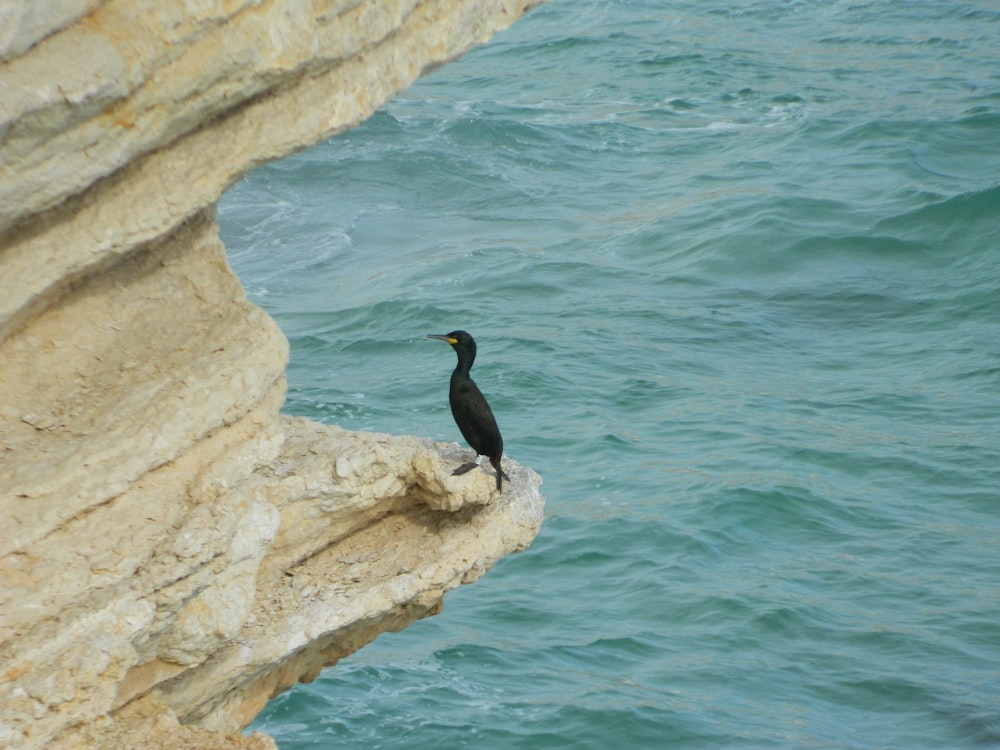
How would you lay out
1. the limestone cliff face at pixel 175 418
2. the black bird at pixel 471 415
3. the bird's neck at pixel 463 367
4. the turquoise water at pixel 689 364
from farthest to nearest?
the turquoise water at pixel 689 364 < the bird's neck at pixel 463 367 < the black bird at pixel 471 415 < the limestone cliff face at pixel 175 418

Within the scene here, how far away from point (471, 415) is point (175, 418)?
257 centimetres

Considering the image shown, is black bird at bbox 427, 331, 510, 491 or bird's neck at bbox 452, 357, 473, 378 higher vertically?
bird's neck at bbox 452, 357, 473, 378

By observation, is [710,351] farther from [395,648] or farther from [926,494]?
[395,648]

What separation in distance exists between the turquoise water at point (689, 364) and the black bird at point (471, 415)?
5261 millimetres

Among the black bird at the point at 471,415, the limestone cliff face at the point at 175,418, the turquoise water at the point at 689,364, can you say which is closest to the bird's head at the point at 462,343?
the black bird at the point at 471,415

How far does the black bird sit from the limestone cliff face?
23 cm

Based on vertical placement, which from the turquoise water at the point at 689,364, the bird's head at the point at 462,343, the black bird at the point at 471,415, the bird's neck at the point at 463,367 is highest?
the bird's head at the point at 462,343

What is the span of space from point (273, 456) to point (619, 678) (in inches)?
316

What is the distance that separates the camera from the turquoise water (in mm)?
14922

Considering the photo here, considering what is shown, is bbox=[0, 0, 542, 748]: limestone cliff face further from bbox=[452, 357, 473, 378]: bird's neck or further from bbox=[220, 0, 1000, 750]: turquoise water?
bbox=[220, 0, 1000, 750]: turquoise water

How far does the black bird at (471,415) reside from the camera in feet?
30.2

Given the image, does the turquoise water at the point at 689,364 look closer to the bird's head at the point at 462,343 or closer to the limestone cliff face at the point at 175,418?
the bird's head at the point at 462,343

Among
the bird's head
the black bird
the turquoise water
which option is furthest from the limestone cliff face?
the turquoise water

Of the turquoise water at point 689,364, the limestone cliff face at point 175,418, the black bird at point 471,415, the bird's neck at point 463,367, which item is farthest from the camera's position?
the turquoise water at point 689,364
